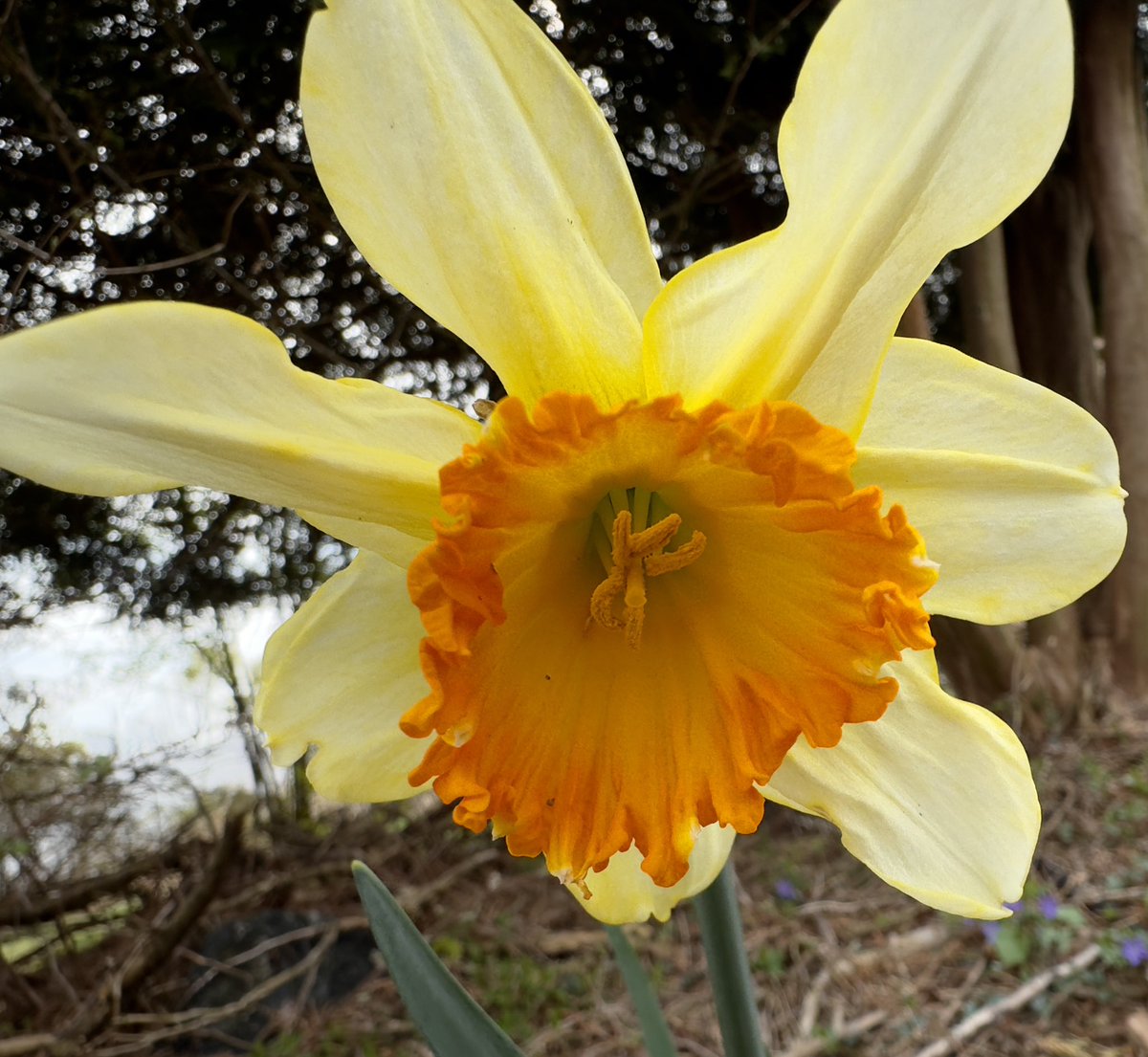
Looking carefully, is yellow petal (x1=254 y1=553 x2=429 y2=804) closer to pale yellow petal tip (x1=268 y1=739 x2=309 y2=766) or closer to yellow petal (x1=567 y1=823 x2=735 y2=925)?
pale yellow petal tip (x1=268 y1=739 x2=309 y2=766)

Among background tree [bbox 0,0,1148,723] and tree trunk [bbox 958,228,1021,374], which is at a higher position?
background tree [bbox 0,0,1148,723]

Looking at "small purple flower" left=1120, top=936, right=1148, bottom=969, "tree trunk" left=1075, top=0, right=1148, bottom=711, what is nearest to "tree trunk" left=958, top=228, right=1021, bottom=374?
"tree trunk" left=1075, top=0, right=1148, bottom=711

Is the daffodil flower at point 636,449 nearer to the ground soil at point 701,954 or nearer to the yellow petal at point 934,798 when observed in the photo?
the yellow petal at point 934,798

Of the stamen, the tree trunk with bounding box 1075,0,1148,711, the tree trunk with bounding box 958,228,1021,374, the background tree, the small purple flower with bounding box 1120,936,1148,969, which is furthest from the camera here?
the tree trunk with bounding box 1075,0,1148,711

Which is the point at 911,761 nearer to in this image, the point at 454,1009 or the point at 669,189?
the point at 454,1009

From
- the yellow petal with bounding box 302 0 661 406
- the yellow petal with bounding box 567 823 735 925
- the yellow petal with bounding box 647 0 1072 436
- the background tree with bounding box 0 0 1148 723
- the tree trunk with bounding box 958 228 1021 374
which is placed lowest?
the yellow petal with bounding box 567 823 735 925

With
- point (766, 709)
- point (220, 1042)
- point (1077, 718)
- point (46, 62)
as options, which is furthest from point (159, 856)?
point (1077, 718)
